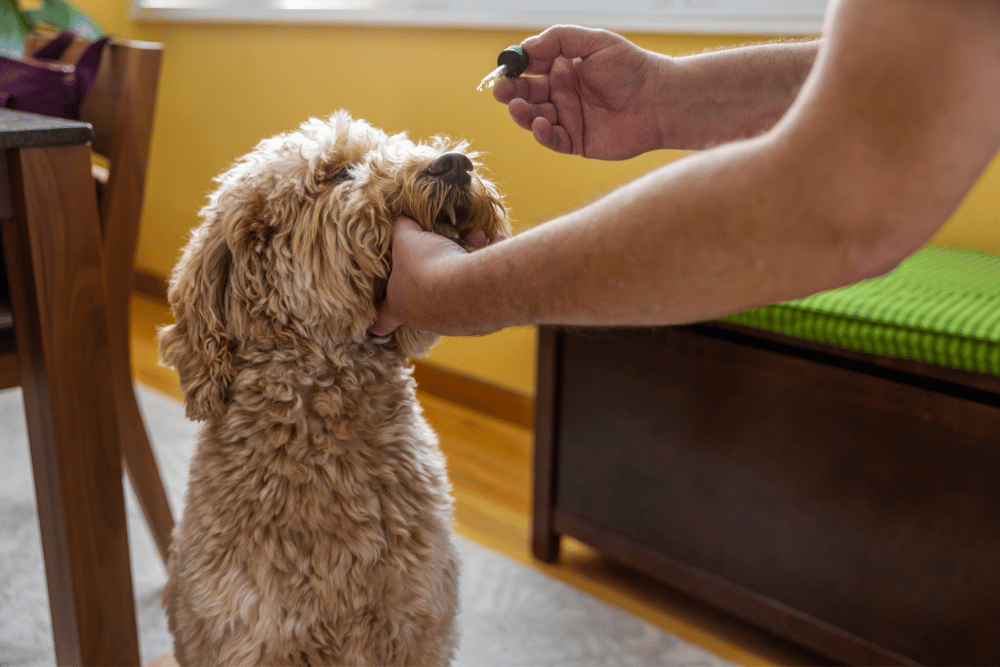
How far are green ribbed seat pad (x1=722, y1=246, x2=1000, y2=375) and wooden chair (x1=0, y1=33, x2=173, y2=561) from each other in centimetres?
110

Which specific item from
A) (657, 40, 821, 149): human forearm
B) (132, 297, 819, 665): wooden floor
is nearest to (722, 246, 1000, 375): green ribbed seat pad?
(657, 40, 821, 149): human forearm

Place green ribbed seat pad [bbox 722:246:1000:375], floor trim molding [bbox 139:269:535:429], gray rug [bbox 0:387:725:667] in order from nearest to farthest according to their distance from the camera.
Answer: green ribbed seat pad [bbox 722:246:1000:375] < gray rug [bbox 0:387:725:667] < floor trim molding [bbox 139:269:535:429]

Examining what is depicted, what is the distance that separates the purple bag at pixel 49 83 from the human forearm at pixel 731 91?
1.09m

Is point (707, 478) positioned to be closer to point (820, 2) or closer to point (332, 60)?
point (820, 2)

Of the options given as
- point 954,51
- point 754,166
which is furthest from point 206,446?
point 954,51

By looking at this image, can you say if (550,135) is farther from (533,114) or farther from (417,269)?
(417,269)

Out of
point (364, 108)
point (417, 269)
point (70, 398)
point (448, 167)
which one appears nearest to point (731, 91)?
point (448, 167)

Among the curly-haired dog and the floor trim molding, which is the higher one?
the curly-haired dog

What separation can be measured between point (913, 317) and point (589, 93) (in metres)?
0.60

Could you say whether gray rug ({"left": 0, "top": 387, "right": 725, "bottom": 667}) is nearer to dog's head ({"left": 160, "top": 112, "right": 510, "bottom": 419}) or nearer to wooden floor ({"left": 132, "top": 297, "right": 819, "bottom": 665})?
wooden floor ({"left": 132, "top": 297, "right": 819, "bottom": 665})

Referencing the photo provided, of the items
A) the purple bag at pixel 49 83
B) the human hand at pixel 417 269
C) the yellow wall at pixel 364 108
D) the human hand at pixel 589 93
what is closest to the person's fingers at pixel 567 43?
the human hand at pixel 589 93

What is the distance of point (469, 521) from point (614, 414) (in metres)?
0.57

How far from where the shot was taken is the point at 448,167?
2.77 ft

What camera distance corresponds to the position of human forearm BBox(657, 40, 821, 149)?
0.89 metres
